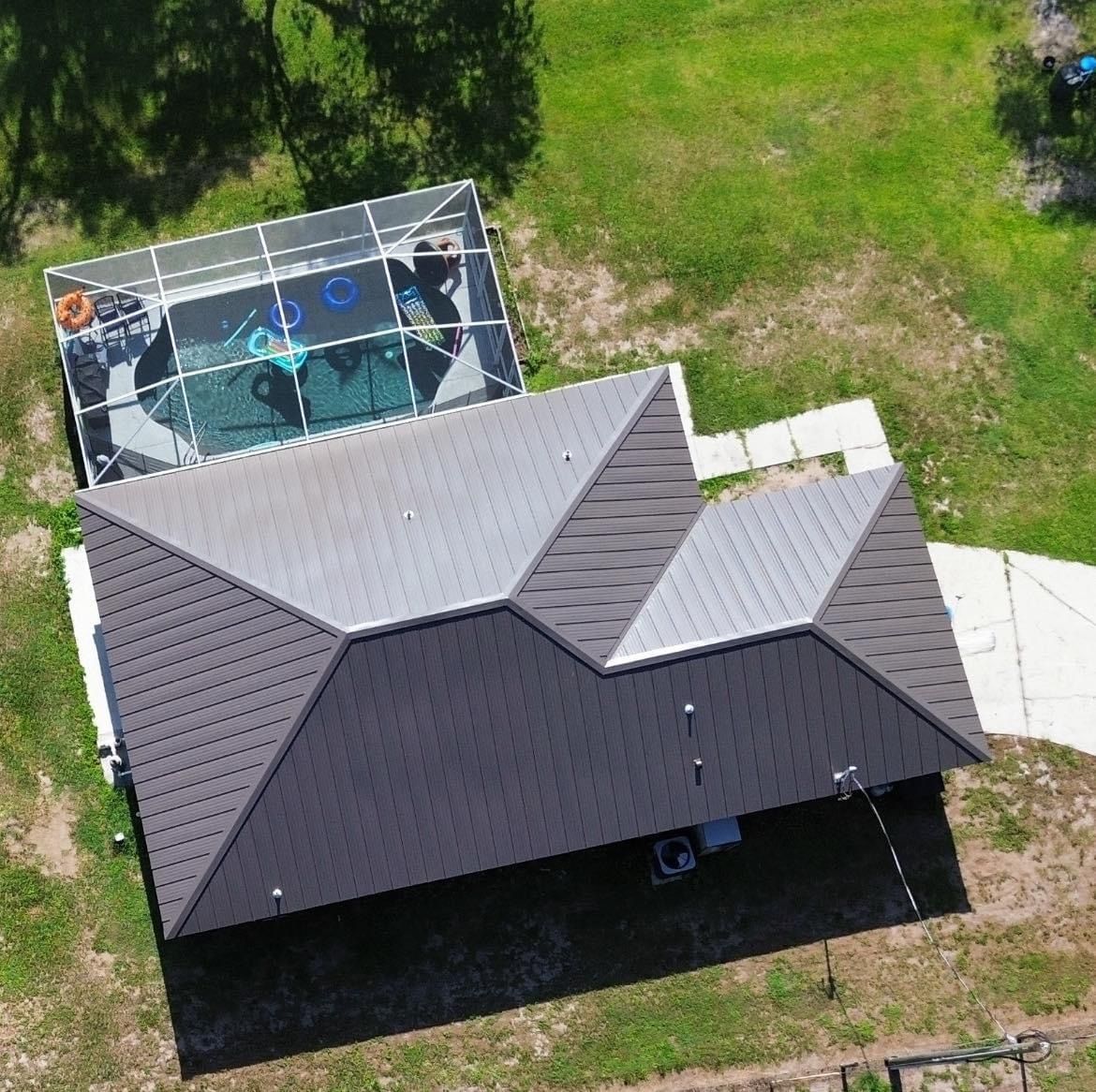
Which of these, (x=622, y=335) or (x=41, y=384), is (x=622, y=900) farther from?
(x=41, y=384)

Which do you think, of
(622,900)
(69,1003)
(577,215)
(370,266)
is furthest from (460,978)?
(577,215)

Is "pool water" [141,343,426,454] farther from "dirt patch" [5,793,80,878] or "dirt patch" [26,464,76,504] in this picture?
"dirt patch" [5,793,80,878]

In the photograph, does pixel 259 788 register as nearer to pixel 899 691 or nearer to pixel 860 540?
pixel 899 691

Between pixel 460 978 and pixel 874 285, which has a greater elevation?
pixel 874 285

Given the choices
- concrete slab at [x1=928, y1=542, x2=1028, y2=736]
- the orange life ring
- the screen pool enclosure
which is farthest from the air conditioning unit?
the orange life ring

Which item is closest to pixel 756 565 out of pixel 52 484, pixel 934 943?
pixel 934 943

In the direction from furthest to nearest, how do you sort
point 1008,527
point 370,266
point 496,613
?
1. point 1008,527
2. point 370,266
3. point 496,613
